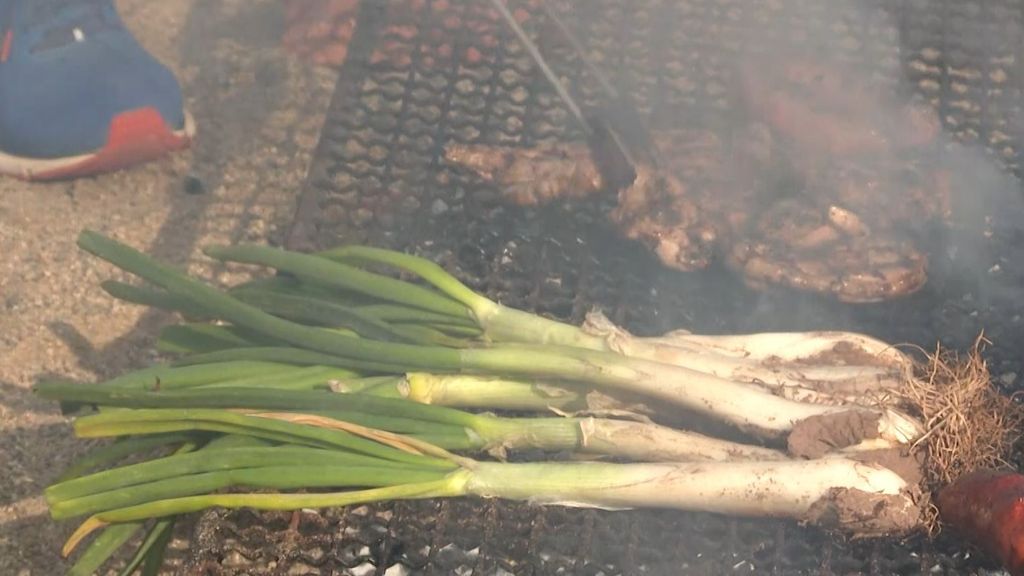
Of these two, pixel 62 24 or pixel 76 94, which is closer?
pixel 76 94

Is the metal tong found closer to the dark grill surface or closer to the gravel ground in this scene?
the dark grill surface

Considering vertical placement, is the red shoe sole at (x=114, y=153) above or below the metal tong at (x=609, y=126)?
below

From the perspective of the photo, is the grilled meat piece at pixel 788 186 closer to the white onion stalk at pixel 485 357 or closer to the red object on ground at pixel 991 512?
the white onion stalk at pixel 485 357

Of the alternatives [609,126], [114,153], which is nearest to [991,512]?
[609,126]

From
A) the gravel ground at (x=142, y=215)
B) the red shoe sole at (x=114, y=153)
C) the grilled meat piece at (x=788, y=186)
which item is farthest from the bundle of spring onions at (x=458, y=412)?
the red shoe sole at (x=114, y=153)

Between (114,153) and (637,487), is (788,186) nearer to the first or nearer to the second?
(637,487)

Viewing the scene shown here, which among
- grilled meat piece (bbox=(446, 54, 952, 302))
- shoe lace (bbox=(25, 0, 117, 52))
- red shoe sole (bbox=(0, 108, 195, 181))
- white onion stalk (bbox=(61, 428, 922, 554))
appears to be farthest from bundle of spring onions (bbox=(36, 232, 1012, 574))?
shoe lace (bbox=(25, 0, 117, 52))
